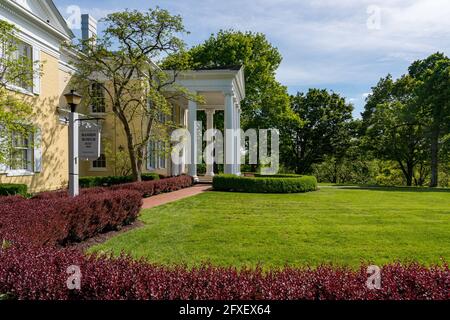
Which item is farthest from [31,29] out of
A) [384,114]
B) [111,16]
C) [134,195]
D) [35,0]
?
[384,114]

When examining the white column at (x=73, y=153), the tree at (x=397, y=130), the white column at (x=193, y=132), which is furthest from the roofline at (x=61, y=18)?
the tree at (x=397, y=130)

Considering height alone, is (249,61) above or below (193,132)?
above

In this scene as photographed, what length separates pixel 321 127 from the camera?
41031 millimetres

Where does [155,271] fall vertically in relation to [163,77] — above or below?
below

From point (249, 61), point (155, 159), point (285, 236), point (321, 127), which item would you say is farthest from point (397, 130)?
point (285, 236)

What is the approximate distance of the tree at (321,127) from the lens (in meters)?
40.8

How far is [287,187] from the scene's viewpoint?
19.0m

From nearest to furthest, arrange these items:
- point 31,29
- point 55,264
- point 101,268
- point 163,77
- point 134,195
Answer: point 101,268, point 55,264, point 134,195, point 31,29, point 163,77

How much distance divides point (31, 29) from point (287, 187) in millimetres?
13408

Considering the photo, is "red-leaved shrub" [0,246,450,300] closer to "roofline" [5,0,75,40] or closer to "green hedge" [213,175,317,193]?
"roofline" [5,0,75,40]

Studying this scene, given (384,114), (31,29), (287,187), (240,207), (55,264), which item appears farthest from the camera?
(384,114)

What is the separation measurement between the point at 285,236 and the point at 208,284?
5096 mm

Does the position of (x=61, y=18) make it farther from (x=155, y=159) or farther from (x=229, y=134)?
(x=229, y=134)
